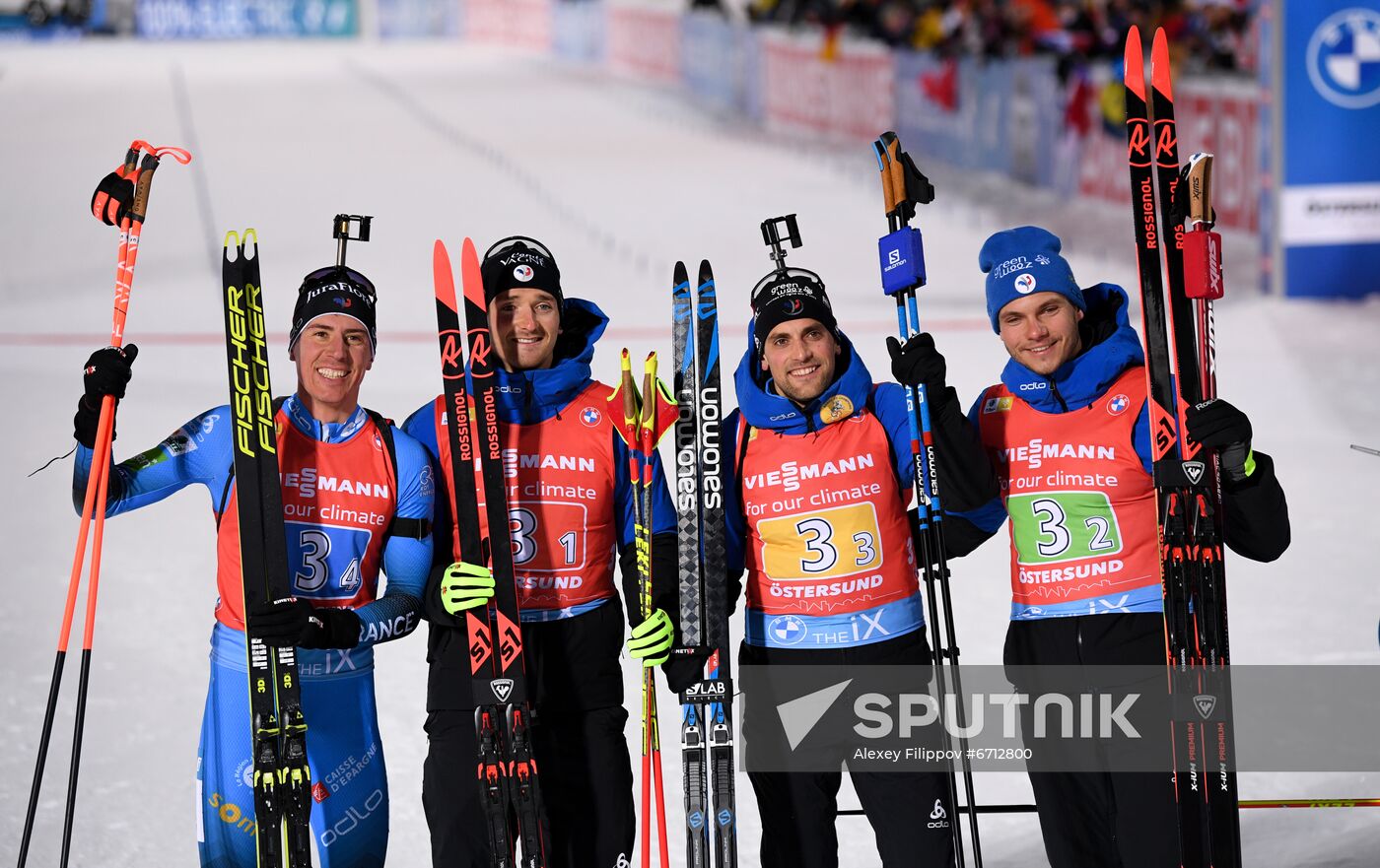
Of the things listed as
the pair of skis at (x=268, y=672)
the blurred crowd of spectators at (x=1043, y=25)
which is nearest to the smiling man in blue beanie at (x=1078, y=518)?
the pair of skis at (x=268, y=672)

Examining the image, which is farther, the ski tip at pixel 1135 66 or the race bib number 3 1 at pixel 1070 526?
the ski tip at pixel 1135 66

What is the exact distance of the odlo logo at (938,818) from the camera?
3750 millimetres

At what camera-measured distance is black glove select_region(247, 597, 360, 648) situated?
11.7 ft

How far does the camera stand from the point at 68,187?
61.5ft

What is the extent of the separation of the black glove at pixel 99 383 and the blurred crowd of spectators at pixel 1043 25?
12.1m

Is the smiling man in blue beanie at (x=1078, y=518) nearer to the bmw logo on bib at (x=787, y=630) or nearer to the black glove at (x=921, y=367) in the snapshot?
the black glove at (x=921, y=367)

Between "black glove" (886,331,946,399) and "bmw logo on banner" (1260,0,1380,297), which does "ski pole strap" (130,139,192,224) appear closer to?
"black glove" (886,331,946,399)

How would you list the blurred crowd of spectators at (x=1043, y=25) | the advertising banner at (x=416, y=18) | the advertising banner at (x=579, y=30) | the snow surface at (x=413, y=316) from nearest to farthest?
the snow surface at (x=413, y=316) < the blurred crowd of spectators at (x=1043, y=25) < the advertising banner at (x=579, y=30) < the advertising banner at (x=416, y=18)

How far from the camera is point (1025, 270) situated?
381cm

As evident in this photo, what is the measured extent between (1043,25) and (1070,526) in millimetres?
15886

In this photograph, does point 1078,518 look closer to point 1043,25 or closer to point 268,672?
point 268,672

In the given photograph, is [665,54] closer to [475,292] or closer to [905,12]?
[905,12]

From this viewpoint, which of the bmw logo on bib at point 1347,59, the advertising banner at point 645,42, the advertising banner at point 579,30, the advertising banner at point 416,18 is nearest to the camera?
the bmw logo on bib at point 1347,59

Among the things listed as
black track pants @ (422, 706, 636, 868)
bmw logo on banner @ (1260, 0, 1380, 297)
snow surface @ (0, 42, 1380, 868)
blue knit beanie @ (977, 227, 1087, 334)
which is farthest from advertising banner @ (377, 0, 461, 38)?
black track pants @ (422, 706, 636, 868)
